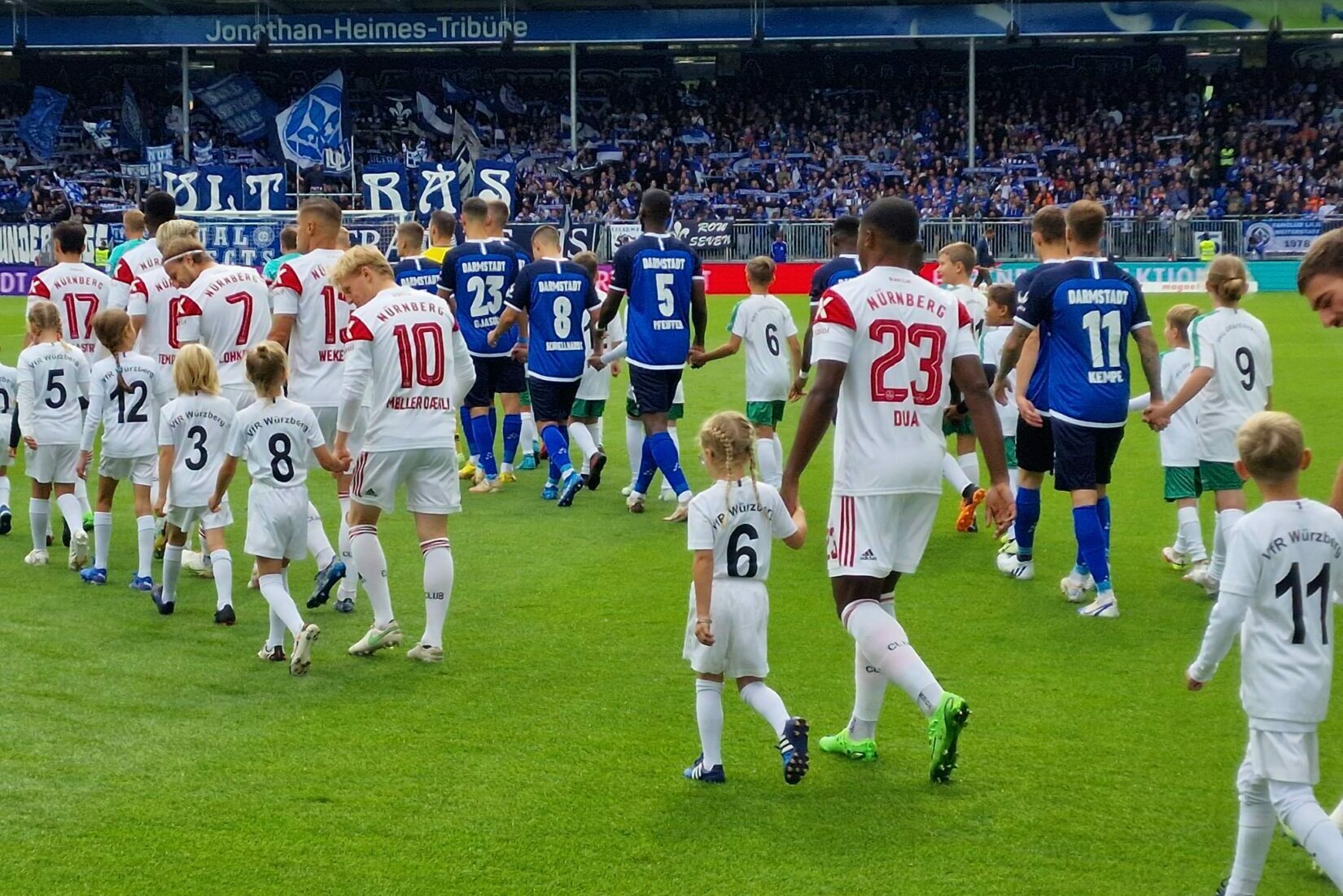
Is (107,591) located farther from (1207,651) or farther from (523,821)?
(1207,651)

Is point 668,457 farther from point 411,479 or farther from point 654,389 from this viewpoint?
point 411,479

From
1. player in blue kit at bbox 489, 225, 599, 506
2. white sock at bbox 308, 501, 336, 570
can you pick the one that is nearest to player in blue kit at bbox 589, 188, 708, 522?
player in blue kit at bbox 489, 225, 599, 506

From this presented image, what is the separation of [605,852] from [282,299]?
4629mm

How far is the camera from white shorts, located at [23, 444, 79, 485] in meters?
9.98

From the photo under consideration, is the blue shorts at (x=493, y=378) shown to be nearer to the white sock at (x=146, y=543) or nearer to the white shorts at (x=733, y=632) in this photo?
the white sock at (x=146, y=543)

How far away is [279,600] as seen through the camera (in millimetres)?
7449

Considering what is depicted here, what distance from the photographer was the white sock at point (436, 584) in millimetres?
7539

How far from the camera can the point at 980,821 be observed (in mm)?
5410

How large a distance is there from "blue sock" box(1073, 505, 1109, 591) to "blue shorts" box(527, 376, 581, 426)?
488cm

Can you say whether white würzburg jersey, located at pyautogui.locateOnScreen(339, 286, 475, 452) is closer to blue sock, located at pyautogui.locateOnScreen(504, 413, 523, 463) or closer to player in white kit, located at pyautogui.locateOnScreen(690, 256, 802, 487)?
player in white kit, located at pyautogui.locateOnScreen(690, 256, 802, 487)

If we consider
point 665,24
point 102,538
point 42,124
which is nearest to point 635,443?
point 102,538

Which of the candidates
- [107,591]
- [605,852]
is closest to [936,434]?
[605,852]

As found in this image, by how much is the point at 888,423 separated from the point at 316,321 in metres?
4.30

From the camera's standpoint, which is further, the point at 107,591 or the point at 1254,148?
the point at 1254,148
